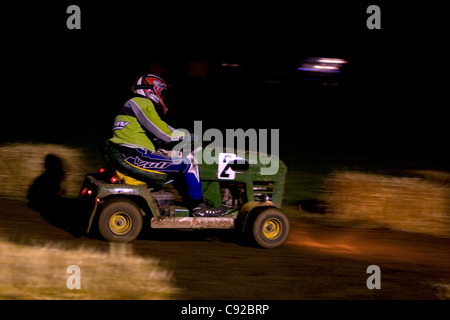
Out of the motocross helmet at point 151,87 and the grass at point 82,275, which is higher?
the motocross helmet at point 151,87

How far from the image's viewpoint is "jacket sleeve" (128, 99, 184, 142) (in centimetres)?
689

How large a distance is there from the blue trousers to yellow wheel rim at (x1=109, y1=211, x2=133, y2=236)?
567 mm

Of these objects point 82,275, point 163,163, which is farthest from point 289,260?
point 82,275

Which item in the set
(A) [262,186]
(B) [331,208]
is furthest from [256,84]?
(A) [262,186]

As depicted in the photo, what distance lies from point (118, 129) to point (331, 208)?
13.6 feet

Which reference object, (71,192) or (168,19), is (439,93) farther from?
(71,192)

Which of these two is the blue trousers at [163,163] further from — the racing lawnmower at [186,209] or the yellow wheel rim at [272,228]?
the yellow wheel rim at [272,228]

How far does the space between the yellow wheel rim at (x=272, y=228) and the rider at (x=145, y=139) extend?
804mm

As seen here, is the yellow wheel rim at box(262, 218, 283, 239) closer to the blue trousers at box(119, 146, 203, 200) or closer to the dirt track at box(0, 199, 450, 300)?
the dirt track at box(0, 199, 450, 300)

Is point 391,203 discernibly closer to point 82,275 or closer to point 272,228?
point 272,228

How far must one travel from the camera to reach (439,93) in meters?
19.2

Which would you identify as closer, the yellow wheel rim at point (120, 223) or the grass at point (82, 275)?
the grass at point (82, 275)

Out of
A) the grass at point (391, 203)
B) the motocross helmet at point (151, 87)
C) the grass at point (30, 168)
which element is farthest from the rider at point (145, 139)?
the grass at point (391, 203)

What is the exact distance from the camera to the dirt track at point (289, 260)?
5656 mm
